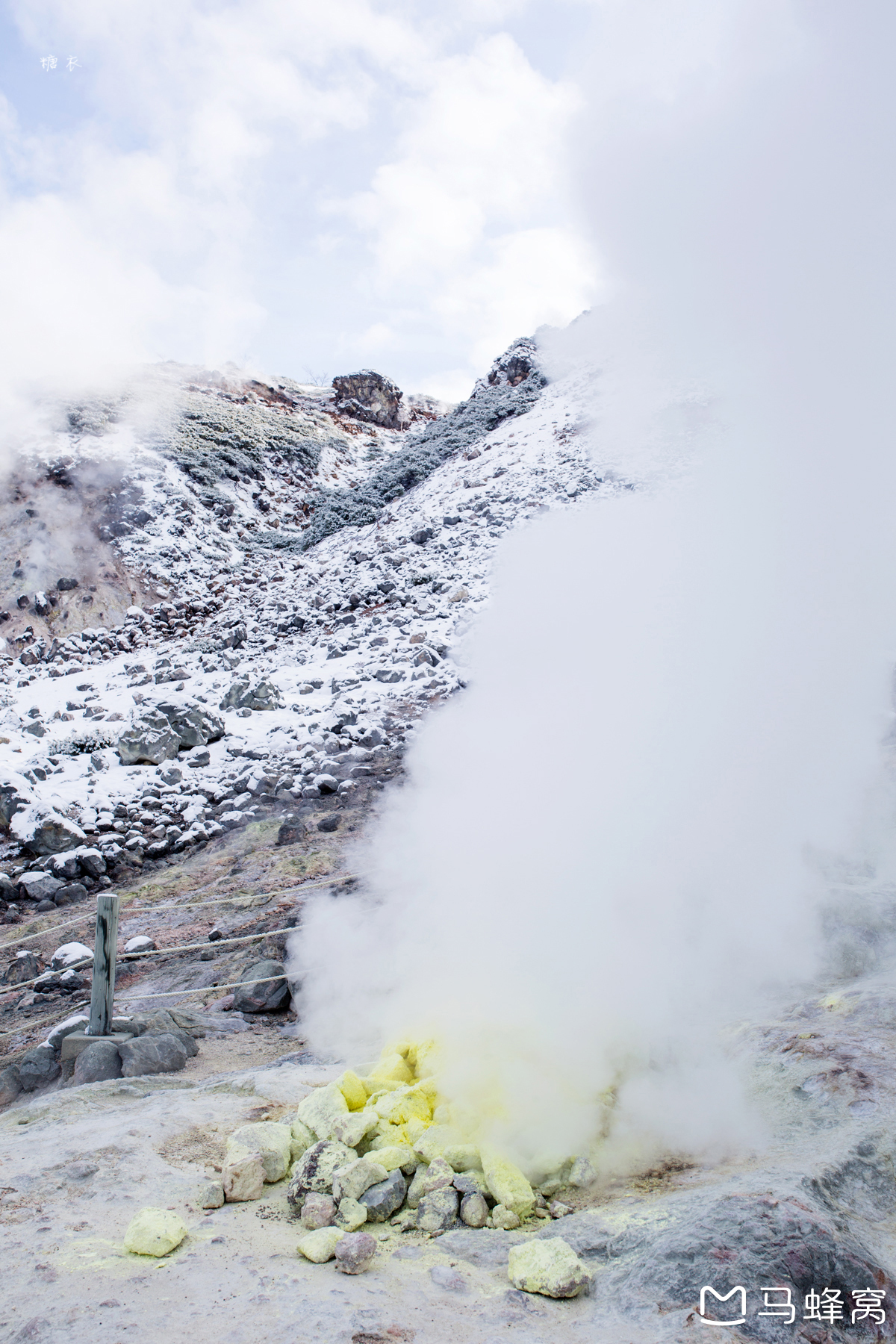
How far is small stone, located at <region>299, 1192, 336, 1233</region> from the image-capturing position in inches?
86.4

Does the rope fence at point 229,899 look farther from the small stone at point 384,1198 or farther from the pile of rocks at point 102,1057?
Answer: the small stone at point 384,1198

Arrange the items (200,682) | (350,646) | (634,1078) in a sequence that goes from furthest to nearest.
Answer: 1. (350,646)
2. (200,682)
3. (634,1078)

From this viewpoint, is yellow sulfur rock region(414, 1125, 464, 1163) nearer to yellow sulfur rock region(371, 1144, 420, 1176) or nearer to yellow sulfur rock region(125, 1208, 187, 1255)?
yellow sulfur rock region(371, 1144, 420, 1176)

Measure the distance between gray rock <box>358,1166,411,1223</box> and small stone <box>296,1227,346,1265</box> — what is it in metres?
0.15

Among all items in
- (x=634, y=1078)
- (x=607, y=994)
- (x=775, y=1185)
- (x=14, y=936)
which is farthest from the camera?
(x=14, y=936)

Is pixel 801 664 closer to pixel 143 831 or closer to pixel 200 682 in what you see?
pixel 143 831

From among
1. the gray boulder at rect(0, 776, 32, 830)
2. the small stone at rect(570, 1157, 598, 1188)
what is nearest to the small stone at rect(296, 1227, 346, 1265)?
the small stone at rect(570, 1157, 598, 1188)

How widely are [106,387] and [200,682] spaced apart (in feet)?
48.0

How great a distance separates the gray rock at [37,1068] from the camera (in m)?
3.68

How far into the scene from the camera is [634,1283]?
5.99 feet

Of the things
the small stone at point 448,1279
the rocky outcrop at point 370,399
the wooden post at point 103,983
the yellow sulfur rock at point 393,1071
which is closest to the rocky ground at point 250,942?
the small stone at point 448,1279

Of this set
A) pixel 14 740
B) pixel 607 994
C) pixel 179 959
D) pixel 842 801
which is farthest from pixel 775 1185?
pixel 14 740

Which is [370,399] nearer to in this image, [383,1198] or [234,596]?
[234,596]

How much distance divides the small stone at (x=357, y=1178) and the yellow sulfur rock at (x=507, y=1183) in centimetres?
32
